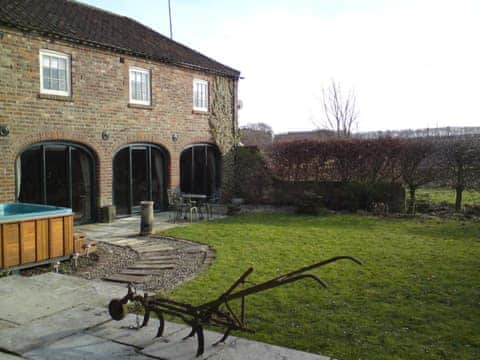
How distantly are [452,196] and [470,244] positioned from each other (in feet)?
22.2

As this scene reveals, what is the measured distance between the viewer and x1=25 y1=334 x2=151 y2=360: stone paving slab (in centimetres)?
449

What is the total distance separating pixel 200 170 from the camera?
18500mm

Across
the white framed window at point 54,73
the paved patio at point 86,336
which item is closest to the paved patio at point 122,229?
the white framed window at point 54,73

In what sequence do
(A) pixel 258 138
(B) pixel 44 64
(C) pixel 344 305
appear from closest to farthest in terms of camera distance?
(C) pixel 344 305
(B) pixel 44 64
(A) pixel 258 138

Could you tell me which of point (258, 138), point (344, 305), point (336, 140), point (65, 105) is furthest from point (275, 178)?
point (258, 138)

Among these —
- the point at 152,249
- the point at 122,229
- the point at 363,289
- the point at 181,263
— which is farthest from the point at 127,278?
the point at 122,229

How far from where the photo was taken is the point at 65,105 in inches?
500

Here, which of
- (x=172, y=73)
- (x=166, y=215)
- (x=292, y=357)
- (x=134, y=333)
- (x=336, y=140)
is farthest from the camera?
(x=336, y=140)

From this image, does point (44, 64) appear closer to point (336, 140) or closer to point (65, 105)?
point (65, 105)

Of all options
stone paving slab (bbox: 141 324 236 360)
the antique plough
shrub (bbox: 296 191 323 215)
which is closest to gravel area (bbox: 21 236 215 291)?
the antique plough

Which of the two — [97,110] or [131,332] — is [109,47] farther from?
A: [131,332]

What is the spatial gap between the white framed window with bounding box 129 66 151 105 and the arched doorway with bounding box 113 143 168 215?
1.52 m

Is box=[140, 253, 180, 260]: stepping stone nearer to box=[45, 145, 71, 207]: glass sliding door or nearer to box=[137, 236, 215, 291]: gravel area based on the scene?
box=[137, 236, 215, 291]: gravel area

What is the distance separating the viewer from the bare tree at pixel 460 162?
1546 cm
